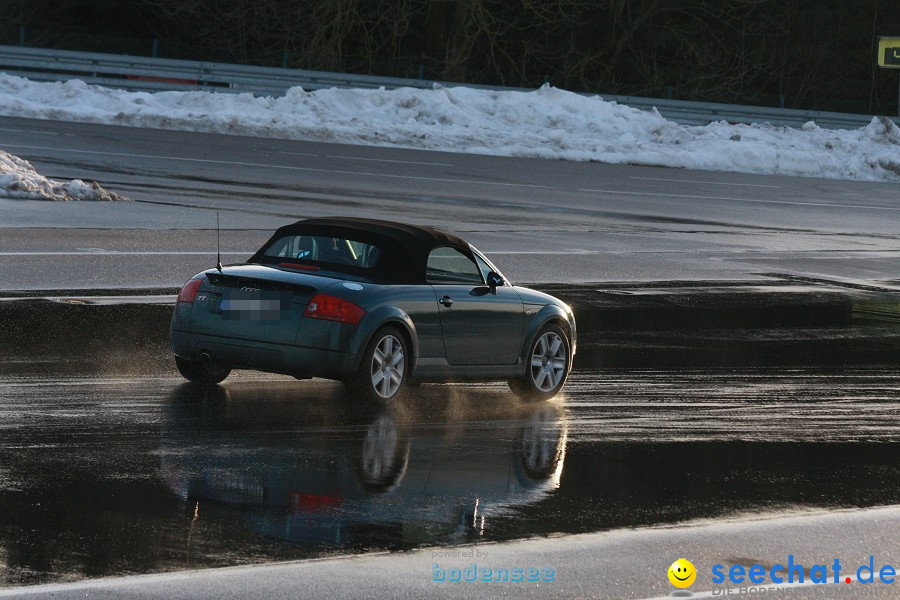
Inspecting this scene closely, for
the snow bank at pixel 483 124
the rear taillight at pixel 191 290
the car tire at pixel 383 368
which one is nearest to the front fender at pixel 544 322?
the car tire at pixel 383 368

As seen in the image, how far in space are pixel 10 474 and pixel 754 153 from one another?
31.3 m

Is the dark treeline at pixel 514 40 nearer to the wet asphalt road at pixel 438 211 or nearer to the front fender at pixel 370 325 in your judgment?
the wet asphalt road at pixel 438 211

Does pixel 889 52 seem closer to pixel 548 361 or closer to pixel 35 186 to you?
pixel 35 186

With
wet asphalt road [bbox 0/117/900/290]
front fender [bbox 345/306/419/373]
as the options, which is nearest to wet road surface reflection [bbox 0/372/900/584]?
front fender [bbox 345/306/419/373]

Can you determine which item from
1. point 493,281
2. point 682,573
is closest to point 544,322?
point 493,281

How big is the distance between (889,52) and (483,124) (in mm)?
14781

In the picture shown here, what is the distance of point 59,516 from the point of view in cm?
599

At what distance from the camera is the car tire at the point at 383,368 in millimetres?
8703

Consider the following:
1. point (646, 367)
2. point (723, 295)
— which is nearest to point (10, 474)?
point (646, 367)

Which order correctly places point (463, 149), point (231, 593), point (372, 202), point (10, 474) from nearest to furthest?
point (231, 593), point (10, 474), point (372, 202), point (463, 149)

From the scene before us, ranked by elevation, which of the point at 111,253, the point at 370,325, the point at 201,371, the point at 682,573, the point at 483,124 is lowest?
the point at 682,573

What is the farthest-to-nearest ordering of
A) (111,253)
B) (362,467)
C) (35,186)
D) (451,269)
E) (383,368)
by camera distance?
(35,186)
(111,253)
(451,269)
(383,368)
(362,467)

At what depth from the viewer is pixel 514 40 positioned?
4859 cm

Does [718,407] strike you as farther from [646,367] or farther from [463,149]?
[463,149]
